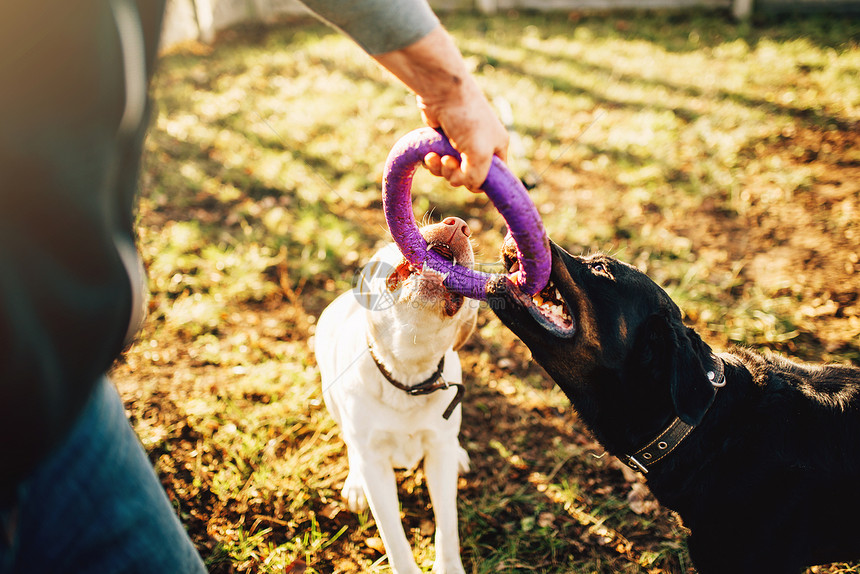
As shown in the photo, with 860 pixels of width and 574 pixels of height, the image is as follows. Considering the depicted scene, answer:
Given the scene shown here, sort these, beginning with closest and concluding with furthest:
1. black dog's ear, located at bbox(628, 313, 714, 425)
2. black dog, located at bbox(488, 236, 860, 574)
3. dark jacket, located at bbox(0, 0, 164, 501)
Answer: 1. dark jacket, located at bbox(0, 0, 164, 501)
2. black dog's ear, located at bbox(628, 313, 714, 425)
3. black dog, located at bbox(488, 236, 860, 574)

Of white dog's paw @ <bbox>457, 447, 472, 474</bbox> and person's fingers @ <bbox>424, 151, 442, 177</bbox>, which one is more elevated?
person's fingers @ <bbox>424, 151, 442, 177</bbox>

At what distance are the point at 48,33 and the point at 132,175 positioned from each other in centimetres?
30

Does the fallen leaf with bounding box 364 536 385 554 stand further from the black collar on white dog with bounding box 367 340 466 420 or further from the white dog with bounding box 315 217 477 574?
the black collar on white dog with bounding box 367 340 466 420

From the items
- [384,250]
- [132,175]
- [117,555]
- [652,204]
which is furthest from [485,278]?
[652,204]

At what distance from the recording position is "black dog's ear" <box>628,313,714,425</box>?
1.92 metres

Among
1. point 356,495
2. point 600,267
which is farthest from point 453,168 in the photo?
point 356,495

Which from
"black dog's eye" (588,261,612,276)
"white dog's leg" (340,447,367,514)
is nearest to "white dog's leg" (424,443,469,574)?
"white dog's leg" (340,447,367,514)

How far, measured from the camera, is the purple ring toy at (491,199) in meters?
1.77

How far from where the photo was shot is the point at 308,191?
537 centimetres

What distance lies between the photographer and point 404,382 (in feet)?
7.72

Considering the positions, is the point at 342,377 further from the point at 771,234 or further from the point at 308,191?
the point at 771,234

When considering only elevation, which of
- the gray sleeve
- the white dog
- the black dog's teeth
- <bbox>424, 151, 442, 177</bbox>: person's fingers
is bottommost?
the white dog

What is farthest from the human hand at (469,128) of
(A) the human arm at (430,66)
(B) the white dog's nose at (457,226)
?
(B) the white dog's nose at (457,226)

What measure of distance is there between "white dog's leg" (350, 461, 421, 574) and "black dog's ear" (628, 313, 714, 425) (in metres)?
1.16
